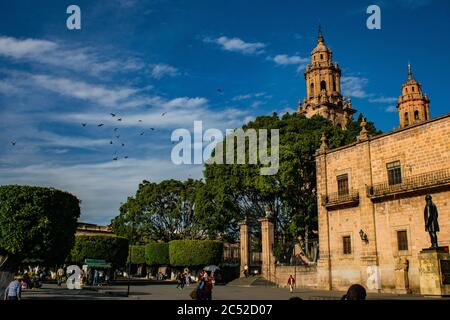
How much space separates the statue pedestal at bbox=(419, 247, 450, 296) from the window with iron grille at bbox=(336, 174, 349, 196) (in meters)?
13.5

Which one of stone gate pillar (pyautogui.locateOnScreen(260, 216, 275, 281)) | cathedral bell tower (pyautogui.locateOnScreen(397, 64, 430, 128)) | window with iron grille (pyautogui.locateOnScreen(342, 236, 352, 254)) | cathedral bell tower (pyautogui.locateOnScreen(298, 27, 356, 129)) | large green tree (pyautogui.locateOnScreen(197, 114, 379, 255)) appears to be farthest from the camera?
cathedral bell tower (pyautogui.locateOnScreen(397, 64, 430, 128))

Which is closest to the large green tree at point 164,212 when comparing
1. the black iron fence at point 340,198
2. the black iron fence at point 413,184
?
the black iron fence at point 340,198

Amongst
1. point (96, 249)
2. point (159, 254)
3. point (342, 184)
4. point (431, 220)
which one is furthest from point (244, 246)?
point (431, 220)

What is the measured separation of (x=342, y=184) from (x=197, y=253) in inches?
784

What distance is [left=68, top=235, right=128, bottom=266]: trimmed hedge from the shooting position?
4378 centimetres

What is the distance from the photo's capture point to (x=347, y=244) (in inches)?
1161

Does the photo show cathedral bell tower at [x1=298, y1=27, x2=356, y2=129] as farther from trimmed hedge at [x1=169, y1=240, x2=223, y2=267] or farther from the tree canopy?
trimmed hedge at [x1=169, y1=240, x2=223, y2=267]

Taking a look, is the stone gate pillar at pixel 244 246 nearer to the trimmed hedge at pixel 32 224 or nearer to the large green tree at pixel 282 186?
the large green tree at pixel 282 186

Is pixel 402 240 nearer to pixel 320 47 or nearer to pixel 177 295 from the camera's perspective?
pixel 177 295

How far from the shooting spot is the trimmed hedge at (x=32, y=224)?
28891 millimetres

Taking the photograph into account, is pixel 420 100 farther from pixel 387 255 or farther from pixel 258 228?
pixel 387 255

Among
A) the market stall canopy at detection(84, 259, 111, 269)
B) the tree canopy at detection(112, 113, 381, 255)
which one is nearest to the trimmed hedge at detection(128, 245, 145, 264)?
the tree canopy at detection(112, 113, 381, 255)

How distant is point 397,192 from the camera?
2630 centimetres
